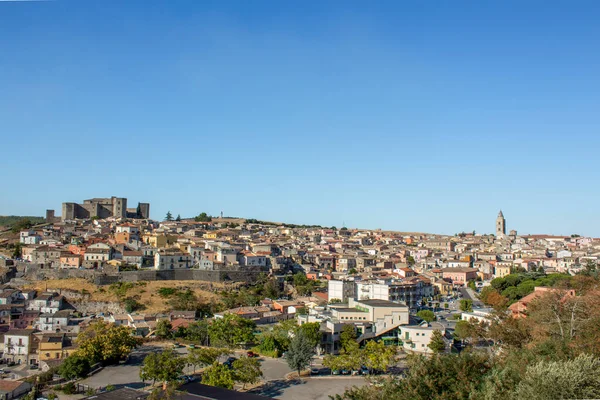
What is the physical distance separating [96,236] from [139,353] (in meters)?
23.6

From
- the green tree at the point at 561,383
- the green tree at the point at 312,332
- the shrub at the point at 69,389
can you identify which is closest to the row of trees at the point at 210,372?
the shrub at the point at 69,389

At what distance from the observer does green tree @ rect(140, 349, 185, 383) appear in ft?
56.3

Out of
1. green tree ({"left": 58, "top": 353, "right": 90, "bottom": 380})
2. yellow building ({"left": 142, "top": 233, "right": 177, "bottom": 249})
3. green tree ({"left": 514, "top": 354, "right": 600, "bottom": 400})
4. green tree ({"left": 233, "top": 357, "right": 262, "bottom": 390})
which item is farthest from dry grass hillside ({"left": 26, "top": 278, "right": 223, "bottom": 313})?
green tree ({"left": 514, "top": 354, "right": 600, "bottom": 400})

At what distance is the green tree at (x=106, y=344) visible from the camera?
20.5 metres

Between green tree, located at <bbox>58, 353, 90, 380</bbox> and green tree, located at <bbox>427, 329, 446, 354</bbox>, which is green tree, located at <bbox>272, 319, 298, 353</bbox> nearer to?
green tree, located at <bbox>427, 329, 446, 354</bbox>

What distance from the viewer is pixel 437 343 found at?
71.2 feet

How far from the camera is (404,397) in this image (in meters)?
9.85

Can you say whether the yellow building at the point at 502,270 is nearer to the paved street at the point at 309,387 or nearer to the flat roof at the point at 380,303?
the flat roof at the point at 380,303

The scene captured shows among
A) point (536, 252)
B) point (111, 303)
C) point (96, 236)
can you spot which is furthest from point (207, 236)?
point (536, 252)

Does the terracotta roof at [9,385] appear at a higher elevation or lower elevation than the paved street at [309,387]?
higher

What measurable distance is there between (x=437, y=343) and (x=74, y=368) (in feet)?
44.2

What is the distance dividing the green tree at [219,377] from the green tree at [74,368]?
189 inches

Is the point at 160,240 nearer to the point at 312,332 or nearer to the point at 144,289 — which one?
the point at 144,289

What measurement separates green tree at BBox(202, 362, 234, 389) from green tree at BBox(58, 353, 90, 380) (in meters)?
4.81
